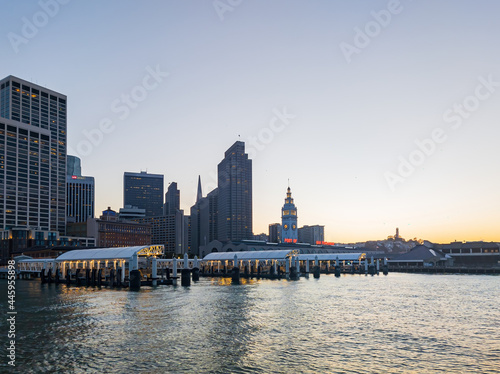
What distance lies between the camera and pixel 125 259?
10625 centimetres

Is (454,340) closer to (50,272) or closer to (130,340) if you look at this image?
(130,340)

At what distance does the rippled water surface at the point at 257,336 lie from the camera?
33656 millimetres

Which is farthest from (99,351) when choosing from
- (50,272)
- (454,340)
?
(50,272)

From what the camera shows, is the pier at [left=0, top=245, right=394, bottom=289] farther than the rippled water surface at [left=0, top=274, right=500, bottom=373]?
Yes

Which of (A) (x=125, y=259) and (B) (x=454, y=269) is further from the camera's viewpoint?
(B) (x=454, y=269)

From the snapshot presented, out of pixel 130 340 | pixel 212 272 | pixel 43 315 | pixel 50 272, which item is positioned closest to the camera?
pixel 130 340

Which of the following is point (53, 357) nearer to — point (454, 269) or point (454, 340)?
point (454, 340)

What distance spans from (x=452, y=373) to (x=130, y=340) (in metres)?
26.1

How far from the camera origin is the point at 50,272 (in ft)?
414

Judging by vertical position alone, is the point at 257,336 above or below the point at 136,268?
below

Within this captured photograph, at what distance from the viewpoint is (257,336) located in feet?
144

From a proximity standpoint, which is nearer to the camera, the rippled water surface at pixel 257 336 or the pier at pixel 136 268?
the rippled water surface at pixel 257 336

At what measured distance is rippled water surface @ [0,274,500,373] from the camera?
3366 centimetres

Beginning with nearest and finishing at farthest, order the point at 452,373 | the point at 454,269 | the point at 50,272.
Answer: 1. the point at 452,373
2. the point at 50,272
3. the point at 454,269
